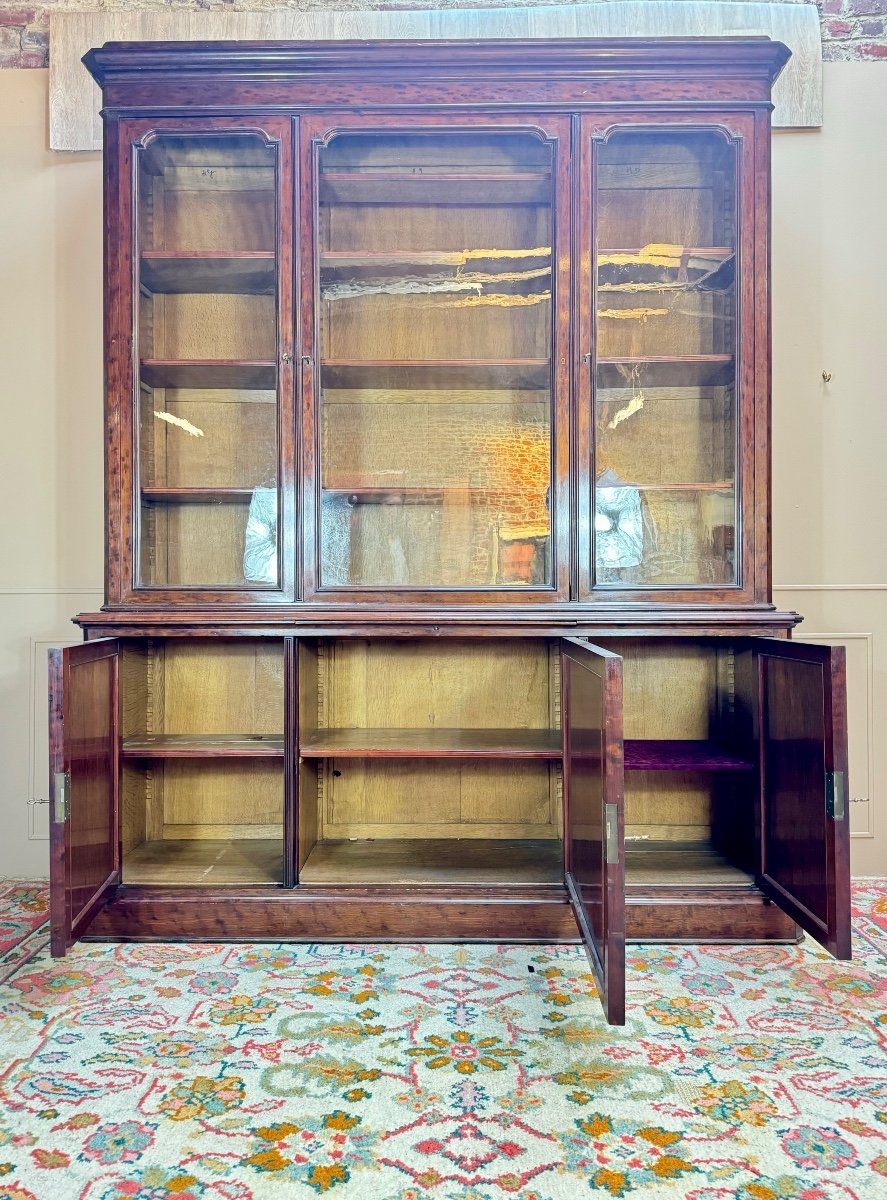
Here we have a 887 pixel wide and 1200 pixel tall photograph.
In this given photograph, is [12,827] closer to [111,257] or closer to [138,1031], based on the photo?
[138,1031]

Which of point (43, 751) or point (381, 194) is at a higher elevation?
point (381, 194)

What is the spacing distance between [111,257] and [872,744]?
9.11ft

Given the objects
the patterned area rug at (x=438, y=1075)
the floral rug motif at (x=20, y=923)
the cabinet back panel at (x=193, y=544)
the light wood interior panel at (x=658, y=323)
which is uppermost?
the light wood interior panel at (x=658, y=323)

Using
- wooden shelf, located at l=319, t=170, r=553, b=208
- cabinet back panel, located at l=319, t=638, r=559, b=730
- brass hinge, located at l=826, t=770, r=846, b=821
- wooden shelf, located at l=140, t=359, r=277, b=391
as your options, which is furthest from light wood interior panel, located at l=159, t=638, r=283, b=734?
brass hinge, located at l=826, t=770, r=846, b=821

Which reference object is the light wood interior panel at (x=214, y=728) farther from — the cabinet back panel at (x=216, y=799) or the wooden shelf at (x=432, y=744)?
the wooden shelf at (x=432, y=744)

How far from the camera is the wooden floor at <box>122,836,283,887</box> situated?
6.95 feet

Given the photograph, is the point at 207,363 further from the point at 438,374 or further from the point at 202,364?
the point at 438,374

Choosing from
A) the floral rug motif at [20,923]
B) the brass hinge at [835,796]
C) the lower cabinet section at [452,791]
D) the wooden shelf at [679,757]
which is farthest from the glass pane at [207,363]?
the brass hinge at [835,796]

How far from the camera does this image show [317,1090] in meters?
1.42

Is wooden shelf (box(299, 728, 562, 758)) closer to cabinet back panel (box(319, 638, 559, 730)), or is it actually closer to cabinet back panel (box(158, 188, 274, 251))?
cabinet back panel (box(319, 638, 559, 730))

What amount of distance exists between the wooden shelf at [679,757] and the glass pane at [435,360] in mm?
580

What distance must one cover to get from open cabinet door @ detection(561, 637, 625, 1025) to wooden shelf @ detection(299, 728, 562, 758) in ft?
0.92

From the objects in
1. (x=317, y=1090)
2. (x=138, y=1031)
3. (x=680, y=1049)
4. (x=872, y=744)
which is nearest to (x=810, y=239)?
(x=872, y=744)

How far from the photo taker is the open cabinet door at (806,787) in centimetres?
163
